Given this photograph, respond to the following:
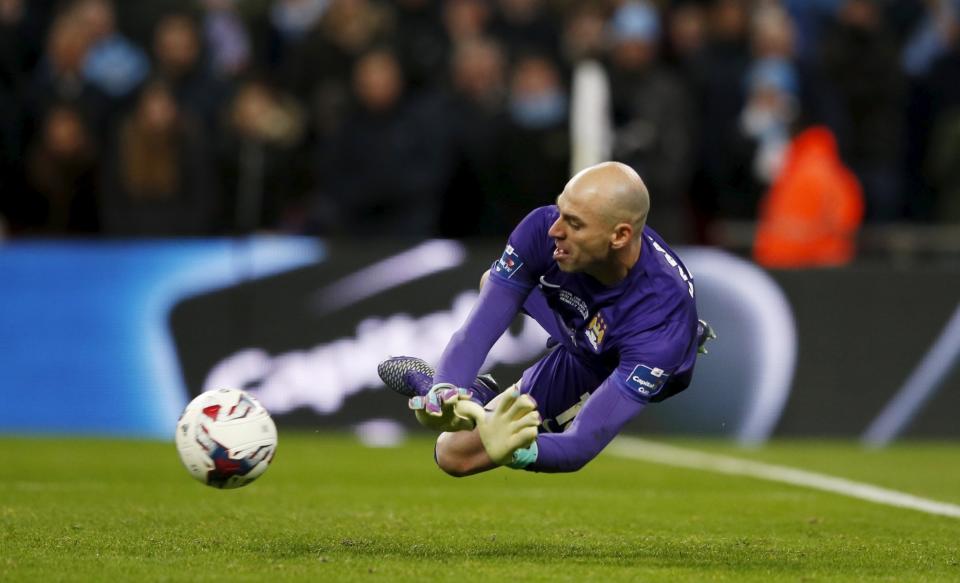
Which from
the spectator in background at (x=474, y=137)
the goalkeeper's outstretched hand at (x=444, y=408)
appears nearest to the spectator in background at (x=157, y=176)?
the spectator in background at (x=474, y=137)

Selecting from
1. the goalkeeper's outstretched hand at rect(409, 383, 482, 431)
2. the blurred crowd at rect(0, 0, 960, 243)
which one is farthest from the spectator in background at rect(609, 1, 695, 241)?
the goalkeeper's outstretched hand at rect(409, 383, 482, 431)

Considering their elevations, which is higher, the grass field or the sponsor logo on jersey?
the sponsor logo on jersey

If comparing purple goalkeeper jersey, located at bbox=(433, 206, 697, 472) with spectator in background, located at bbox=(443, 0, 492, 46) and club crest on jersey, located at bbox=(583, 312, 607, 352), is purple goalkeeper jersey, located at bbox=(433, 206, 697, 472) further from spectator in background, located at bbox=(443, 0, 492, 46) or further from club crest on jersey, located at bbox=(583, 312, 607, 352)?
spectator in background, located at bbox=(443, 0, 492, 46)

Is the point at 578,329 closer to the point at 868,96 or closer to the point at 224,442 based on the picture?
the point at 224,442

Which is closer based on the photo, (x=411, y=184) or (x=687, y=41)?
(x=411, y=184)

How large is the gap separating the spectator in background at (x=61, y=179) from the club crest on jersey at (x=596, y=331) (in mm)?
9115

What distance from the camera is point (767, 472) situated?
12.0 m

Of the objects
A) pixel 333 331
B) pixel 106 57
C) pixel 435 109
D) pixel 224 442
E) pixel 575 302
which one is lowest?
pixel 333 331

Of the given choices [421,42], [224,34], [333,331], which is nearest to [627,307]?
[333,331]

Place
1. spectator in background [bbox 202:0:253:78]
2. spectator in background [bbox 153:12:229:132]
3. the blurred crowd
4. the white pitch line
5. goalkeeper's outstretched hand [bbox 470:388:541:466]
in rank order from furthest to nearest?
1. spectator in background [bbox 202:0:253:78]
2. spectator in background [bbox 153:12:229:132]
3. the blurred crowd
4. the white pitch line
5. goalkeeper's outstretched hand [bbox 470:388:541:466]

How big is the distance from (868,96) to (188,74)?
700cm

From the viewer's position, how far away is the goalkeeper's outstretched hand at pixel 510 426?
21.4 feet

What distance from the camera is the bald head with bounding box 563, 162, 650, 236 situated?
7.00m

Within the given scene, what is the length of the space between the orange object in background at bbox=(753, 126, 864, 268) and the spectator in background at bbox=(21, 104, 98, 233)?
6.61 metres
